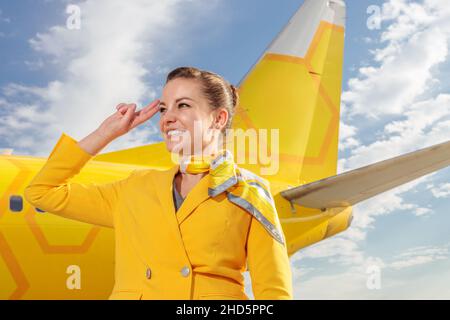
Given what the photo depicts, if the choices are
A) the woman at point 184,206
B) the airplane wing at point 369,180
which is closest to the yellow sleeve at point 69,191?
the woman at point 184,206

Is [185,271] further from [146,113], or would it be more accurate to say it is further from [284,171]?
[284,171]

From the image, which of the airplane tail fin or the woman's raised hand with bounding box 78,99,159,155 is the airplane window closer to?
Result: the woman's raised hand with bounding box 78,99,159,155

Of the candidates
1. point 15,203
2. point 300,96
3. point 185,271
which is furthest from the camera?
point 300,96

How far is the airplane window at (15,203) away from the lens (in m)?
4.11

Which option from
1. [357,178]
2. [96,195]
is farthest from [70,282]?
[357,178]

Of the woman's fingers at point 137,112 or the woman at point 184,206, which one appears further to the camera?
the woman's fingers at point 137,112

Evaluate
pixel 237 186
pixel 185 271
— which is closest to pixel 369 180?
pixel 237 186

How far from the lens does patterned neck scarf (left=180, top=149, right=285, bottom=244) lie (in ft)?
5.53

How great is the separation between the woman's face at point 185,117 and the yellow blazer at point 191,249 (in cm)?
13

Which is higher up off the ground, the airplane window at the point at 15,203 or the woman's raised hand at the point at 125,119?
the airplane window at the point at 15,203

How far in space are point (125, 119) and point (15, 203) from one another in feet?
9.19

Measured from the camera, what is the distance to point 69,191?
1915 mm

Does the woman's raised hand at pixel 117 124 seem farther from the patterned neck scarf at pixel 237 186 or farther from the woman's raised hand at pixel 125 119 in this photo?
the patterned neck scarf at pixel 237 186

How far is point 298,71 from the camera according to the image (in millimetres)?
7375
